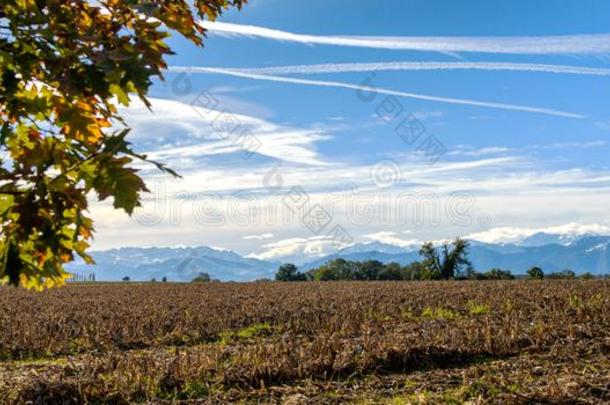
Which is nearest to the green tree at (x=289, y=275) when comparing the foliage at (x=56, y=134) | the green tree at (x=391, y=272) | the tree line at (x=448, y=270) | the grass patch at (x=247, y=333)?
the tree line at (x=448, y=270)

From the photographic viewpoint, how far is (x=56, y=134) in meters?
4.32

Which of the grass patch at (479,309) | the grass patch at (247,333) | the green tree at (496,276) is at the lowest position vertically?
the grass patch at (247,333)

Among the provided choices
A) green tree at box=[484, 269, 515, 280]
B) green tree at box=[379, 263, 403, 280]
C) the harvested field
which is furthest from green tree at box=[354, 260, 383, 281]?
the harvested field

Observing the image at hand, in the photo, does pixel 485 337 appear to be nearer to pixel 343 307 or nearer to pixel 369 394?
pixel 369 394

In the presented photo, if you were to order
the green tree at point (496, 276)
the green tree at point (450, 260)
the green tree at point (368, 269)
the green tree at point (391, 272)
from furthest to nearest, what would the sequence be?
the green tree at point (368, 269) → the green tree at point (391, 272) → the green tree at point (450, 260) → the green tree at point (496, 276)

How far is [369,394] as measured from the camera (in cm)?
920

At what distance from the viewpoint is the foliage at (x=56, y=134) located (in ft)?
11.9

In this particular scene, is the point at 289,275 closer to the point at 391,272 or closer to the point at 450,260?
the point at 391,272

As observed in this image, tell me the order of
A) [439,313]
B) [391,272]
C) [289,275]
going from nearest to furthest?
[439,313], [289,275], [391,272]

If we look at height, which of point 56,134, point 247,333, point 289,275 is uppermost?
point 56,134

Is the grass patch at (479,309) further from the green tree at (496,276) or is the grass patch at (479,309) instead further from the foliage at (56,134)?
the green tree at (496,276)

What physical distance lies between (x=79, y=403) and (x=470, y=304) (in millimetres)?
16902

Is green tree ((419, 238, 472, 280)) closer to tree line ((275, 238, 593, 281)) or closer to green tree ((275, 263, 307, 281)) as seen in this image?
tree line ((275, 238, 593, 281))

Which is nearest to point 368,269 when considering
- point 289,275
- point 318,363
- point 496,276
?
point 289,275
